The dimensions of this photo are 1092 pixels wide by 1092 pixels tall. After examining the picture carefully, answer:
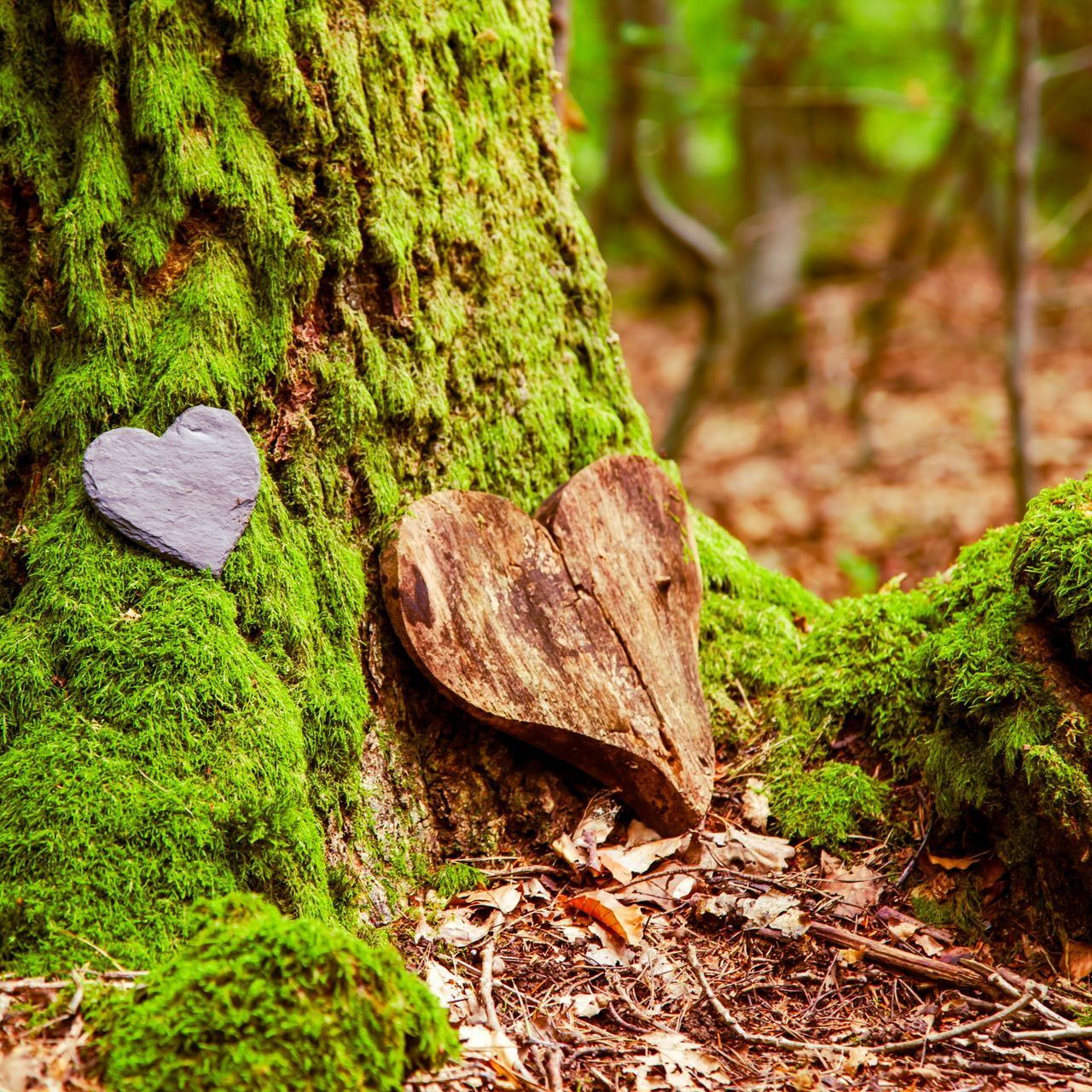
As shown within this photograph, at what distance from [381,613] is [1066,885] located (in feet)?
6.26

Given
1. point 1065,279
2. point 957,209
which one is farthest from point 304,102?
point 1065,279

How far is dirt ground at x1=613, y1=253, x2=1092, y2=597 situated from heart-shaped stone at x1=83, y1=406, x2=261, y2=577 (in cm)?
417

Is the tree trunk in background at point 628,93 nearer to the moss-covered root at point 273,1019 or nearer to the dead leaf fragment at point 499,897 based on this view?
the dead leaf fragment at point 499,897

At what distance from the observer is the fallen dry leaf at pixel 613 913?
247 centimetres

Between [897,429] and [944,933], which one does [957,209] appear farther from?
[944,933]

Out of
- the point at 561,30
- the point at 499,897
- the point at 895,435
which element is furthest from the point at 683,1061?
the point at 895,435

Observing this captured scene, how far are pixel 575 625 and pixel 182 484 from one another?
1161mm

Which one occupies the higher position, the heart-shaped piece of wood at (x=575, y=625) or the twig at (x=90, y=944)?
the heart-shaped piece of wood at (x=575, y=625)

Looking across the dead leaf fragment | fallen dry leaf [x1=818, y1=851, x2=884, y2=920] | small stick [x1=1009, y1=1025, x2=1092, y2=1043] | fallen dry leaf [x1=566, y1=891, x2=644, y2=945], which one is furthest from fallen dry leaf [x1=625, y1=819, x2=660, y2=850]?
small stick [x1=1009, y1=1025, x2=1092, y2=1043]

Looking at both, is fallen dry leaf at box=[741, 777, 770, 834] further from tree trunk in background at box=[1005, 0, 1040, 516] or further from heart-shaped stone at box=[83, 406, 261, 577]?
tree trunk in background at box=[1005, 0, 1040, 516]

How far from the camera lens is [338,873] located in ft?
7.69

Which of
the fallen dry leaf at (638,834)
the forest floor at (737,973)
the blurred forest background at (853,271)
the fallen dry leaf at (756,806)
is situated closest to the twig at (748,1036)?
the forest floor at (737,973)

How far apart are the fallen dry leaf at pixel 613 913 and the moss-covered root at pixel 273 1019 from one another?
0.72m

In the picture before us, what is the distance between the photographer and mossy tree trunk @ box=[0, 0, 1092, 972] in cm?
212
